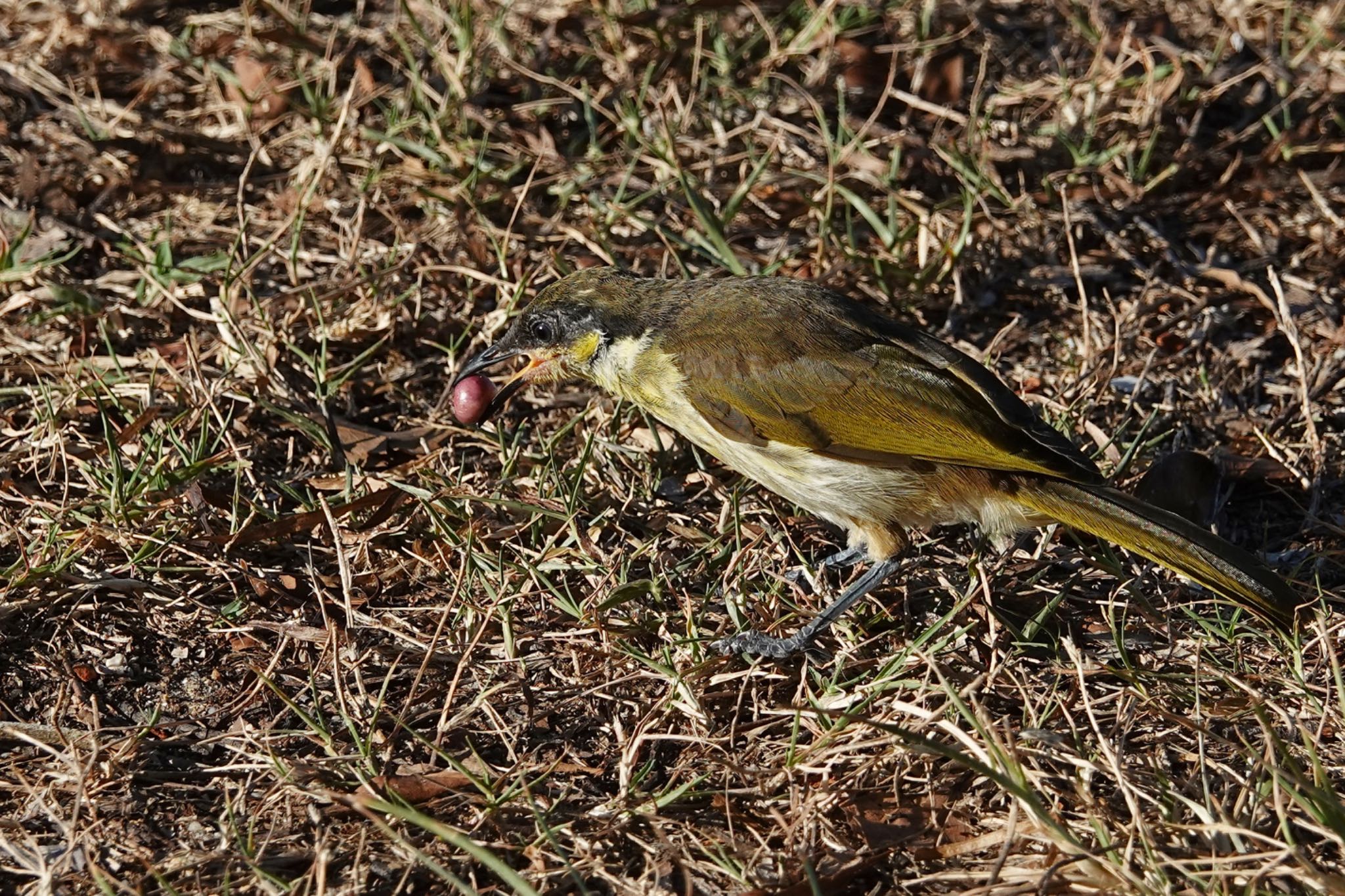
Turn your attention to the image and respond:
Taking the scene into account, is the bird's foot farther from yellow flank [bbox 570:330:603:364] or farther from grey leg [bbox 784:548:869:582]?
yellow flank [bbox 570:330:603:364]

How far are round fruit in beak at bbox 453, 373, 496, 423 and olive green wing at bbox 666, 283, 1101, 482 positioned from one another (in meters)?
0.73

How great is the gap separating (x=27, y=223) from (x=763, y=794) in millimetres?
3804

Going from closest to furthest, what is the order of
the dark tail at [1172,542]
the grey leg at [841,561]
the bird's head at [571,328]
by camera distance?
the dark tail at [1172,542] < the grey leg at [841,561] < the bird's head at [571,328]

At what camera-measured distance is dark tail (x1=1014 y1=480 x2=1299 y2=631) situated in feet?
13.3

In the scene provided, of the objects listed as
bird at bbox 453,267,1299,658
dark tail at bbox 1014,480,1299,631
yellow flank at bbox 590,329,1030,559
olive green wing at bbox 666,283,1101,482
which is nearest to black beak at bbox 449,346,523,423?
bird at bbox 453,267,1299,658

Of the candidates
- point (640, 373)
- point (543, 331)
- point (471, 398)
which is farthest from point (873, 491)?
point (471, 398)

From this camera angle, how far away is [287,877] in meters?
3.48

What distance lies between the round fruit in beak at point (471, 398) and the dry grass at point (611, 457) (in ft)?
0.65

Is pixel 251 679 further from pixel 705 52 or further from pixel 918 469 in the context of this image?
pixel 705 52

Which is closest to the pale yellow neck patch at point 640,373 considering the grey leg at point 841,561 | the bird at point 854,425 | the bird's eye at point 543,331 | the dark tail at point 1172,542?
the bird at point 854,425

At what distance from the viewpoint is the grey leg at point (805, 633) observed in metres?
4.17

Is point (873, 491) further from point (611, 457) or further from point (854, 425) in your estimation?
point (611, 457)

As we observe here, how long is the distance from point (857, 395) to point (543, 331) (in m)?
1.13

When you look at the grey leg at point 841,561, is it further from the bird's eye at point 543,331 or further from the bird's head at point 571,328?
the bird's eye at point 543,331
